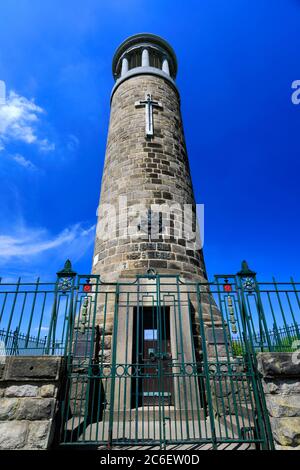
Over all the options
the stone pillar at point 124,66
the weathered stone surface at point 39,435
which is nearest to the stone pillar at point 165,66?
the stone pillar at point 124,66

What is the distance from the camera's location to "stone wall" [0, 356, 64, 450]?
10.2 ft

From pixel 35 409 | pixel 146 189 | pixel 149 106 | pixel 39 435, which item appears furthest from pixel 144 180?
pixel 39 435

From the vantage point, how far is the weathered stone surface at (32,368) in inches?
133

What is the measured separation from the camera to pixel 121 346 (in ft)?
17.2

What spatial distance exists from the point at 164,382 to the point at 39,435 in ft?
7.27

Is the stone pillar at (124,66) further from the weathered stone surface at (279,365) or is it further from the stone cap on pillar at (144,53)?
the weathered stone surface at (279,365)

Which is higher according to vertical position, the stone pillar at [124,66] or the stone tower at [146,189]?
the stone pillar at [124,66]

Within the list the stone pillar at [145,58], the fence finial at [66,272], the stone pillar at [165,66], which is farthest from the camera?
the stone pillar at [165,66]

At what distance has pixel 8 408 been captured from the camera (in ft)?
10.7

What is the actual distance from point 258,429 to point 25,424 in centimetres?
330

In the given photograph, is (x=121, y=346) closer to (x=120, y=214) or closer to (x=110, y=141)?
(x=120, y=214)

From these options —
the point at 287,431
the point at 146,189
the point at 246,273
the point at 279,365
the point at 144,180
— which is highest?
the point at 144,180

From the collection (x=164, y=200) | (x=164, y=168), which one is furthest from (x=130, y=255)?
(x=164, y=168)

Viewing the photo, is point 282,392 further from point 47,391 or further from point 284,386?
point 47,391
